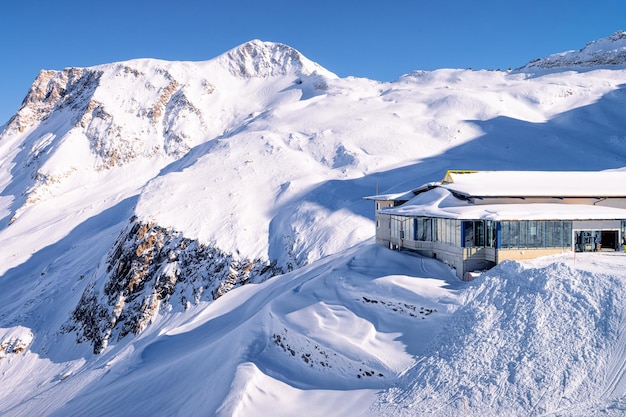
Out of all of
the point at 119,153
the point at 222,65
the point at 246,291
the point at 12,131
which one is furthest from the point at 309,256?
the point at 12,131

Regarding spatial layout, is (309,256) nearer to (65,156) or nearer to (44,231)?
(44,231)

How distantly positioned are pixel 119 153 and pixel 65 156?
9222 millimetres

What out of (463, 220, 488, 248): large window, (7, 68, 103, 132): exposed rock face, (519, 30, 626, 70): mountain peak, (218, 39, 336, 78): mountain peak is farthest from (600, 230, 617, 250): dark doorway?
(7, 68, 103, 132): exposed rock face

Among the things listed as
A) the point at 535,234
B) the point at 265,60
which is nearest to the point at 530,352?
the point at 535,234

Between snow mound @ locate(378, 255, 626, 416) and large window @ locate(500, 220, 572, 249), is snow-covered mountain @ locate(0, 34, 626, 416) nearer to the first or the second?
snow mound @ locate(378, 255, 626, 416)

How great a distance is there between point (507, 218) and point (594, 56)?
85157mm

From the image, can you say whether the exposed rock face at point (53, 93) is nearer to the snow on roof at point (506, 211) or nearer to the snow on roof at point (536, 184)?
the snow on roof at point (536, 184)

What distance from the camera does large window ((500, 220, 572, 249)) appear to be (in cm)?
2047

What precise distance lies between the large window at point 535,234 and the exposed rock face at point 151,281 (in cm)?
2090

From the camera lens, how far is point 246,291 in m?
32.8

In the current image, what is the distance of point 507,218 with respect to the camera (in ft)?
66.4

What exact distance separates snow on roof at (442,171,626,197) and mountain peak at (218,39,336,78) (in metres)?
82.0

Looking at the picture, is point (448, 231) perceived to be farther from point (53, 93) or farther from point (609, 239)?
point (53, 93)

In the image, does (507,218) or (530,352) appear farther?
(507,218)
